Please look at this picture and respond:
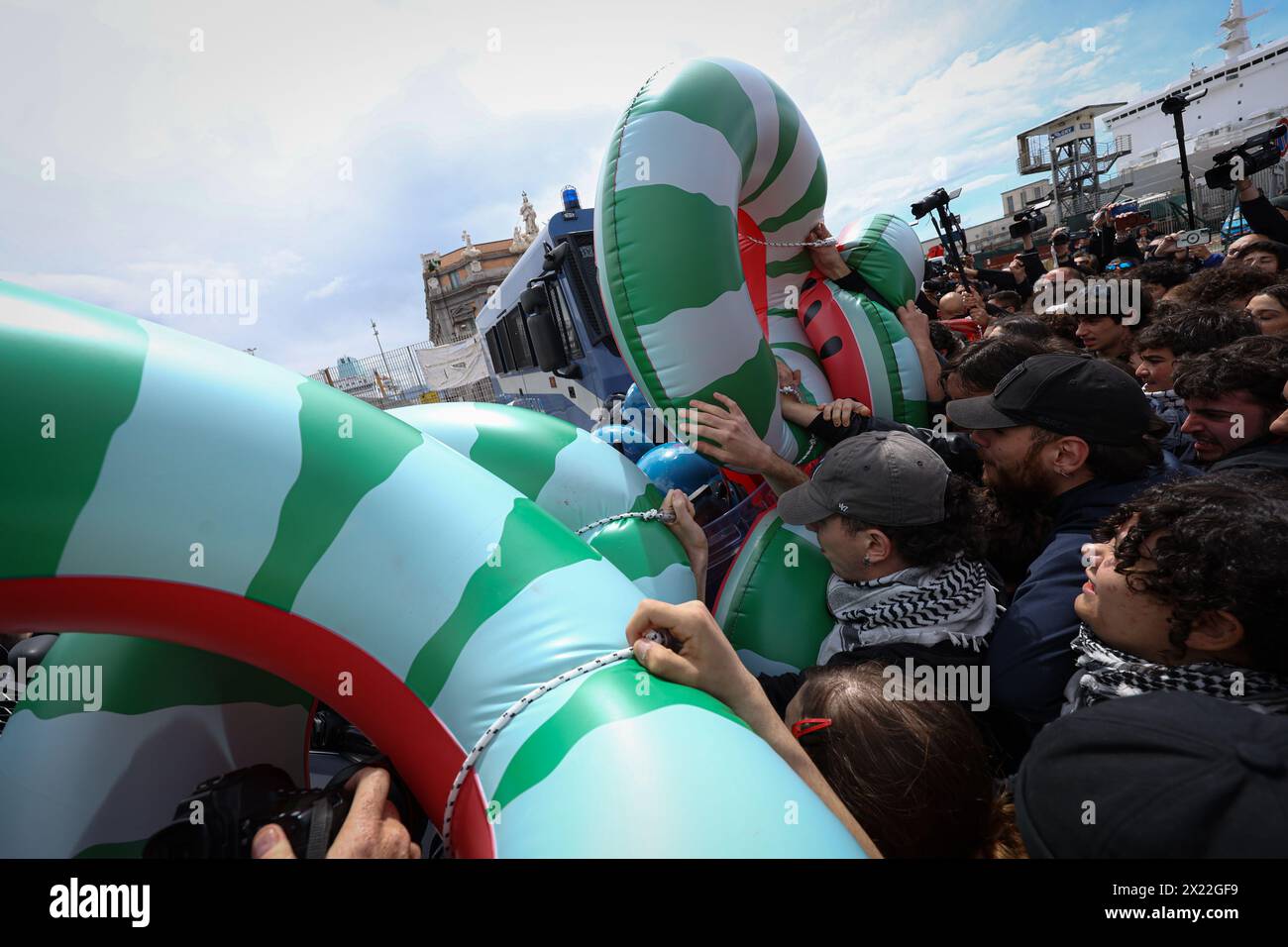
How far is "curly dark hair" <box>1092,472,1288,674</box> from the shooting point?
0.88 m

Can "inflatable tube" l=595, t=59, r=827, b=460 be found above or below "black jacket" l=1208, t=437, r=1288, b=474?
above

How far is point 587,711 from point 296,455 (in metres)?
0.63

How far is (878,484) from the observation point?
Answer: 149 centimetres

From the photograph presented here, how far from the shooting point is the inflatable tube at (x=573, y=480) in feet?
5.82

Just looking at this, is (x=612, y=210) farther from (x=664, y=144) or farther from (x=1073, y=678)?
(x=1073, y=678)

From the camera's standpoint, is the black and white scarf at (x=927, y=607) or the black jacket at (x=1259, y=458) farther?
the black jacket at (x=1259, y=458)

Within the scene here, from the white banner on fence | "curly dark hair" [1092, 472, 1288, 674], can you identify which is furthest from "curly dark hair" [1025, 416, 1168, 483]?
the white banner on fence

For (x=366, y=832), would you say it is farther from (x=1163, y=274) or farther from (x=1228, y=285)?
(x=1163, y=274)

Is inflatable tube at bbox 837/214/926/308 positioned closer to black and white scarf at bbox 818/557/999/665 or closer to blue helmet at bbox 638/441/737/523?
blue helmet at bbox 638/441/737/523

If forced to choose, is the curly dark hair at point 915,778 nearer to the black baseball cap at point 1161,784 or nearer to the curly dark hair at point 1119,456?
the black baseball cap at point 1161,784

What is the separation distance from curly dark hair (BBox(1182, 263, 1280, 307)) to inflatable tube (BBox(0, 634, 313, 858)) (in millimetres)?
4090

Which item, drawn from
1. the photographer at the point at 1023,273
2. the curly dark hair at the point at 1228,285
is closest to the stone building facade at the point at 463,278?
the photographer at the point at 1023,273

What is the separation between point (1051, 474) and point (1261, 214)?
3.88 metres

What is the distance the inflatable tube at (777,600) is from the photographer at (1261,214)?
4142 millimetres
